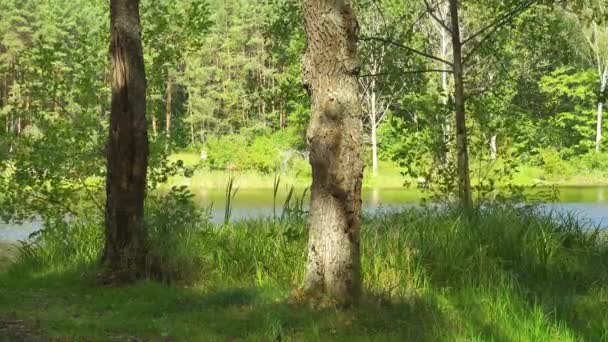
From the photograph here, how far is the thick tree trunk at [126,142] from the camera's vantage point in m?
6.73

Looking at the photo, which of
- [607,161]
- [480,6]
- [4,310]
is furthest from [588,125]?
[4,310]

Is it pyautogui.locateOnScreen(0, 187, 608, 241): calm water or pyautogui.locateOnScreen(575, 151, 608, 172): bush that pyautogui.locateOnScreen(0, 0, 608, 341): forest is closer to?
pyautogui.locateOnScreen(0, 187, 608, 241): calm water

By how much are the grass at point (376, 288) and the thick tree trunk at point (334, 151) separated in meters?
0.25

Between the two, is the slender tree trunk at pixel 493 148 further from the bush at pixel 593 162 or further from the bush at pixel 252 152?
the bush at pixel 593 162

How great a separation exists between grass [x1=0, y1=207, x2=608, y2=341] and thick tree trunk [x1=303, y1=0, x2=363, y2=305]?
251 millimetres

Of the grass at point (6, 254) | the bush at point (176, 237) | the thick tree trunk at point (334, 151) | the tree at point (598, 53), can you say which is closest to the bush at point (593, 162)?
the tree at point (598, 53)

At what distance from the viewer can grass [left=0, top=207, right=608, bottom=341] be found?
4480 millimetres

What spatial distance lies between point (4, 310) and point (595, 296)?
15.4ft

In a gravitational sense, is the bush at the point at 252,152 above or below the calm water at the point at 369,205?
above

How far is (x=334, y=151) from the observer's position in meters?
5.01

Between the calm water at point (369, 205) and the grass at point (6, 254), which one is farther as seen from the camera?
the calm water at point (369, 205)

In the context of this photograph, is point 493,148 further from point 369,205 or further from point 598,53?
point 598,53

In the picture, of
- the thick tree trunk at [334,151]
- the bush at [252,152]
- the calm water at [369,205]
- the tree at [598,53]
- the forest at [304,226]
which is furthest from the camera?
the bush at [252,152]

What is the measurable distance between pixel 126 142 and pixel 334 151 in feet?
8.71
